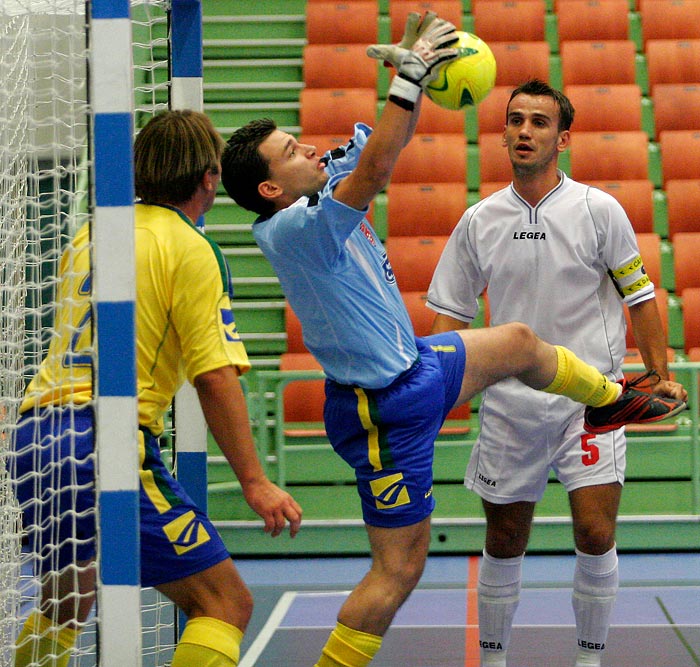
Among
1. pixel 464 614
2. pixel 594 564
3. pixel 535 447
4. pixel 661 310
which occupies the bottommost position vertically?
pixel 464 614

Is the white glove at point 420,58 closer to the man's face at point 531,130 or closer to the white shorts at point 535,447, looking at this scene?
the man's face at point 531,130

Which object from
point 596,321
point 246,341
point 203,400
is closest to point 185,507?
point 203,400

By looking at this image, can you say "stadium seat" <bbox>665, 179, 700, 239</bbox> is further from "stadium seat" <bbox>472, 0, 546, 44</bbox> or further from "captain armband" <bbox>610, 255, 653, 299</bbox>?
"captain armband" <bbox>610, 255, 653, 299</bbox>

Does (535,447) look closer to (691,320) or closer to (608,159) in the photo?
(691,320)

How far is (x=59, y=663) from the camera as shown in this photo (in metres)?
3.12

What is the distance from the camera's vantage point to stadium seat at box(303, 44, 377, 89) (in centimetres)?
880

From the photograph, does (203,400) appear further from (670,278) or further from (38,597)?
(670,278)

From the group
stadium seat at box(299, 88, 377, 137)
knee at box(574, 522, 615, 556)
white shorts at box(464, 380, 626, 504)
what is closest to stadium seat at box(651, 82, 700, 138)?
stadium seat at box(299, 88, 377, 137)

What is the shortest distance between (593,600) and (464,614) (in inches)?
51.5

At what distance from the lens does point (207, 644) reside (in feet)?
8.92

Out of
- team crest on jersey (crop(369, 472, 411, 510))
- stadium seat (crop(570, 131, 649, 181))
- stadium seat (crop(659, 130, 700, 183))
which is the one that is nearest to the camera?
team crest on jersey (crop(369, 472, 411, 510))

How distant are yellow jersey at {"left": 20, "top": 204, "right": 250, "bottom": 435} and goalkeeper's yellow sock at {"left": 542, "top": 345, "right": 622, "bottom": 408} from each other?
46.9 inches

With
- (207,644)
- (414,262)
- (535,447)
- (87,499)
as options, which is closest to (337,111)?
(414,262)

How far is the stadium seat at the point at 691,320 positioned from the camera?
23.0ft
